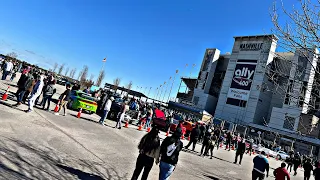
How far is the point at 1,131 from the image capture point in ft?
24.4

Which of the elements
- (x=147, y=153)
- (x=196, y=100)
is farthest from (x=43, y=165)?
(x=196, y=100)

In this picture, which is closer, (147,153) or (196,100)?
(147,153)

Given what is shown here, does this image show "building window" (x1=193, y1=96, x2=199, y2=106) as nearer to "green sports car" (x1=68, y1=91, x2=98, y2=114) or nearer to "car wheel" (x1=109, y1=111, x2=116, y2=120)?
A: "car wheel" (x1=109, y1=111, x2=116, y2=120)

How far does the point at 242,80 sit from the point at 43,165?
62.0m

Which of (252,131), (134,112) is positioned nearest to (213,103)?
(252,131)

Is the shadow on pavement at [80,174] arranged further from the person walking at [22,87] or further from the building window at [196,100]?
the building window at [196,100]

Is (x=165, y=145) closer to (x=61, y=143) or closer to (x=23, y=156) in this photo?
(x=23, y=156)

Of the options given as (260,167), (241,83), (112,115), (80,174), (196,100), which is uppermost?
(241,83)

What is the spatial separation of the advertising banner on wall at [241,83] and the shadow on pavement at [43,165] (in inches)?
2311

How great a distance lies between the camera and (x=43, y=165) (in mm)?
5645

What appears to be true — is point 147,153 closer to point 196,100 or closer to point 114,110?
point 114,110

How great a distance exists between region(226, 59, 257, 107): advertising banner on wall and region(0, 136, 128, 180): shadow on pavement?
58.7 metres

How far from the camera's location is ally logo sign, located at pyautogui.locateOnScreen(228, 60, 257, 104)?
201 feet

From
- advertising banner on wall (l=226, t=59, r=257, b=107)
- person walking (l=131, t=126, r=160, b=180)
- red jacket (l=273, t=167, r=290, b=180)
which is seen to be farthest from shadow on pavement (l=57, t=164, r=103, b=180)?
advertising banner on wall (l=226, t=59, r=257, b=107)
